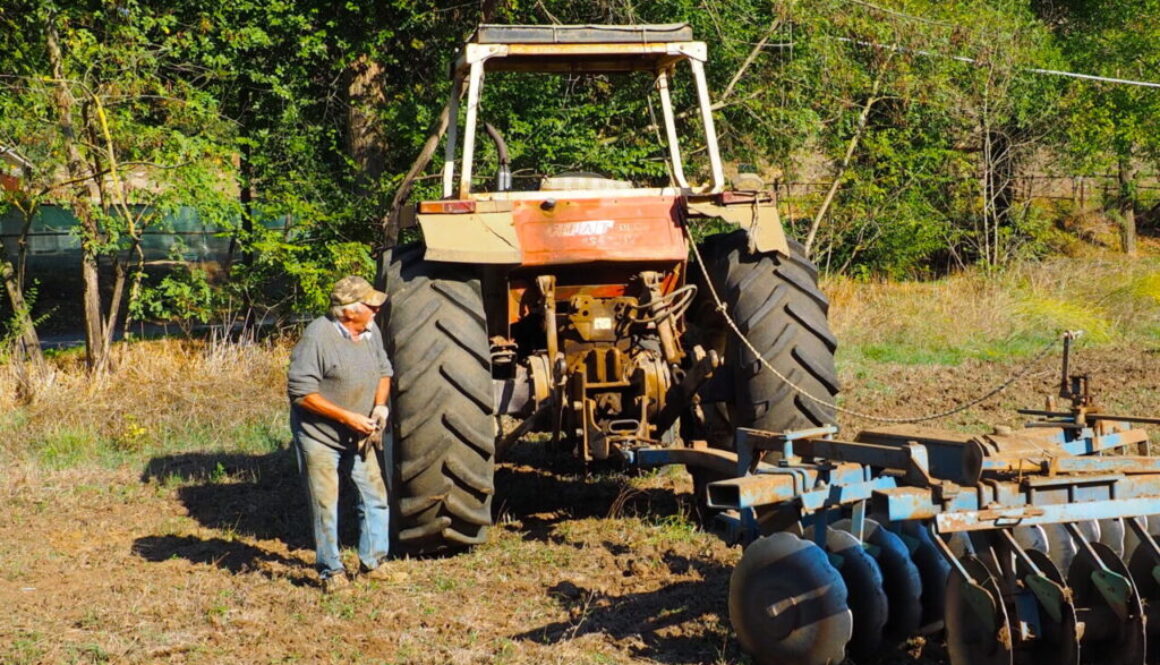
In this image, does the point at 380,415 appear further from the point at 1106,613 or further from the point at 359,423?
the point at 1106,613

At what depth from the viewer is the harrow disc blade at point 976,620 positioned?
4039 mm

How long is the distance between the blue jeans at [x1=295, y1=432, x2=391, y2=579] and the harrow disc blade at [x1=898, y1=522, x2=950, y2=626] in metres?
2.38

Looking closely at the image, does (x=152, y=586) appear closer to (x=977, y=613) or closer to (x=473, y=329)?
(x=473, y=329)

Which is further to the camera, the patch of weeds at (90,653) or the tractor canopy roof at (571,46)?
the tractor canopy roof at (571,46)

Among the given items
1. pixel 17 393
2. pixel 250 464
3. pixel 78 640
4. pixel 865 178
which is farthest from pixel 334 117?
pixel 78 640

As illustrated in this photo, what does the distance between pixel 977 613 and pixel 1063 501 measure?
0.57m

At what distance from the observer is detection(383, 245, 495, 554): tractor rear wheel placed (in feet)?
19.2

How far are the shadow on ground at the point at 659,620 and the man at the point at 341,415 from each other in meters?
0.96

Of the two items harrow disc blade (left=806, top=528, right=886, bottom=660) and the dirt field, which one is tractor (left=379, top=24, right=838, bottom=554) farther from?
harrow disc blade (left=806, top=528, right=886, bottom=660)

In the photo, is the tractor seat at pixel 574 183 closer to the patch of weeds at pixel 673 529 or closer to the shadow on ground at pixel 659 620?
the patch of weeds at pixel 673 529

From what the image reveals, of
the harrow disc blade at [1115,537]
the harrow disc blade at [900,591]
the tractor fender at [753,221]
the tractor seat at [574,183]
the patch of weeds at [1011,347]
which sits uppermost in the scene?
the tractor seat at [574,183]

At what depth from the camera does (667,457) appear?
18.7ft

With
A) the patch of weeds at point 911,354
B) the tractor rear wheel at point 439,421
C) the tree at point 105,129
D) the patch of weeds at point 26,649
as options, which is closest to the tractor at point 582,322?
the tractor rear wheel at point 439,421

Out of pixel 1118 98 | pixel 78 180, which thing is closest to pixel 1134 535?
pixel 78 180
